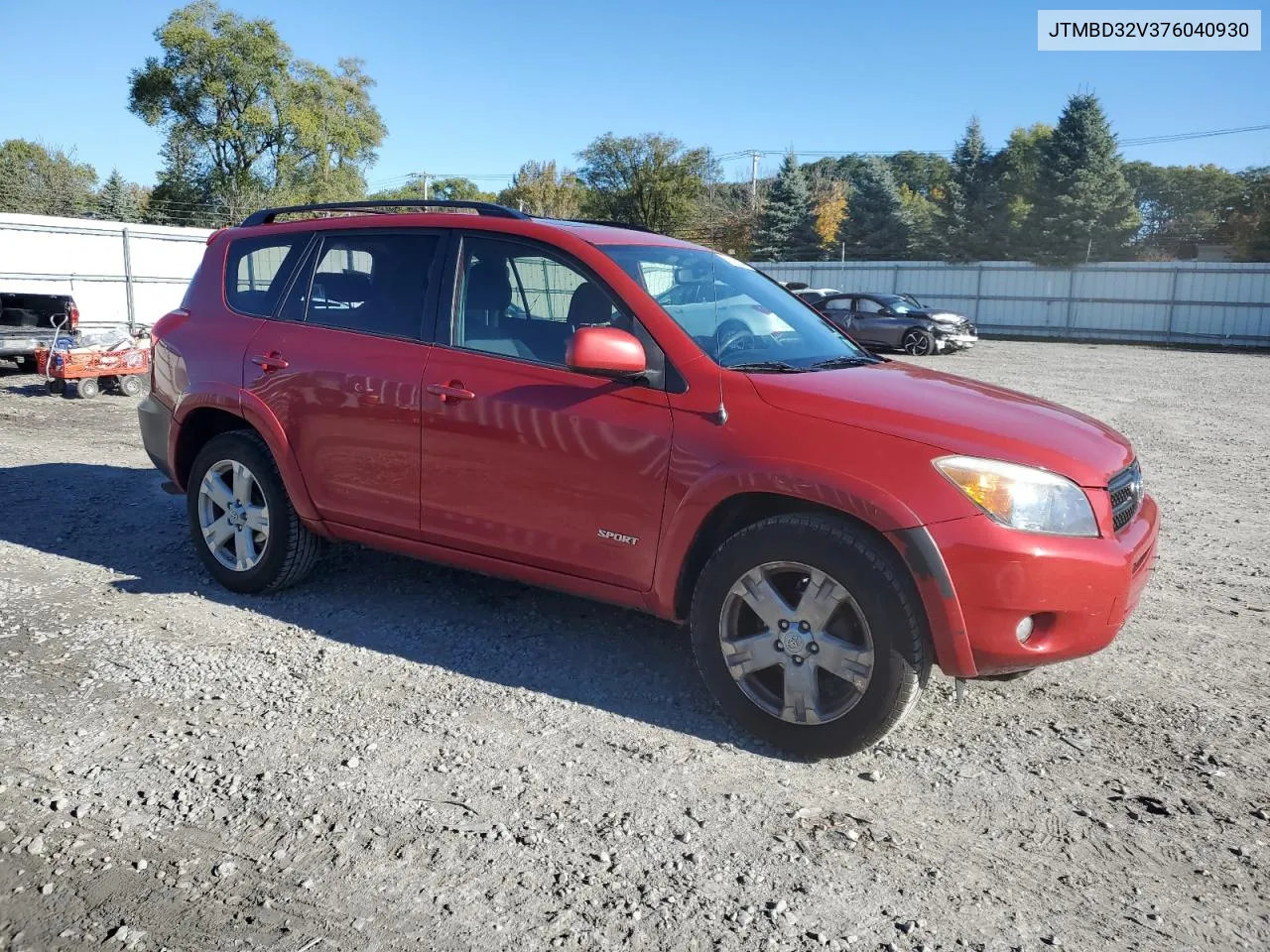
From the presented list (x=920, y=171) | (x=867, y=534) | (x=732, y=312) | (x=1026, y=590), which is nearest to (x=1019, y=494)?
(x=1026, y=590)

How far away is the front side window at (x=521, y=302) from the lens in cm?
415

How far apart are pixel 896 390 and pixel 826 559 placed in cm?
81

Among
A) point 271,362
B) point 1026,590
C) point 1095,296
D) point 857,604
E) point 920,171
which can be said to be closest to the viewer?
point 1026,590

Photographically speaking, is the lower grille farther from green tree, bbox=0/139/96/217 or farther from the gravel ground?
green tree, bbox=0/139/96/217

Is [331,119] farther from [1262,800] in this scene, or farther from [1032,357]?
[1262,800]

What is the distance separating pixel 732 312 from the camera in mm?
4258

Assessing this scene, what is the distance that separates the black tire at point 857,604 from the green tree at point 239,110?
181 ft

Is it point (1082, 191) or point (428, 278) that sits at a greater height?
point (1082, 191)

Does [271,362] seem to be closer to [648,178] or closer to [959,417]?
[959,417]

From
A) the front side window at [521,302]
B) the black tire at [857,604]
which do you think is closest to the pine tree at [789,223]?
the front side window at [521,302]

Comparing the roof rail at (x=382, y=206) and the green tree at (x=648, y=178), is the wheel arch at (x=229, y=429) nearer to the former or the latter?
the roof rail at (x=382, y=206)

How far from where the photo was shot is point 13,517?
6.79m

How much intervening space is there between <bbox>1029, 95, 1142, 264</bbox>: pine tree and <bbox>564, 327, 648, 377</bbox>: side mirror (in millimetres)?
41805

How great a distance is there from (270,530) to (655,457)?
2277mm
